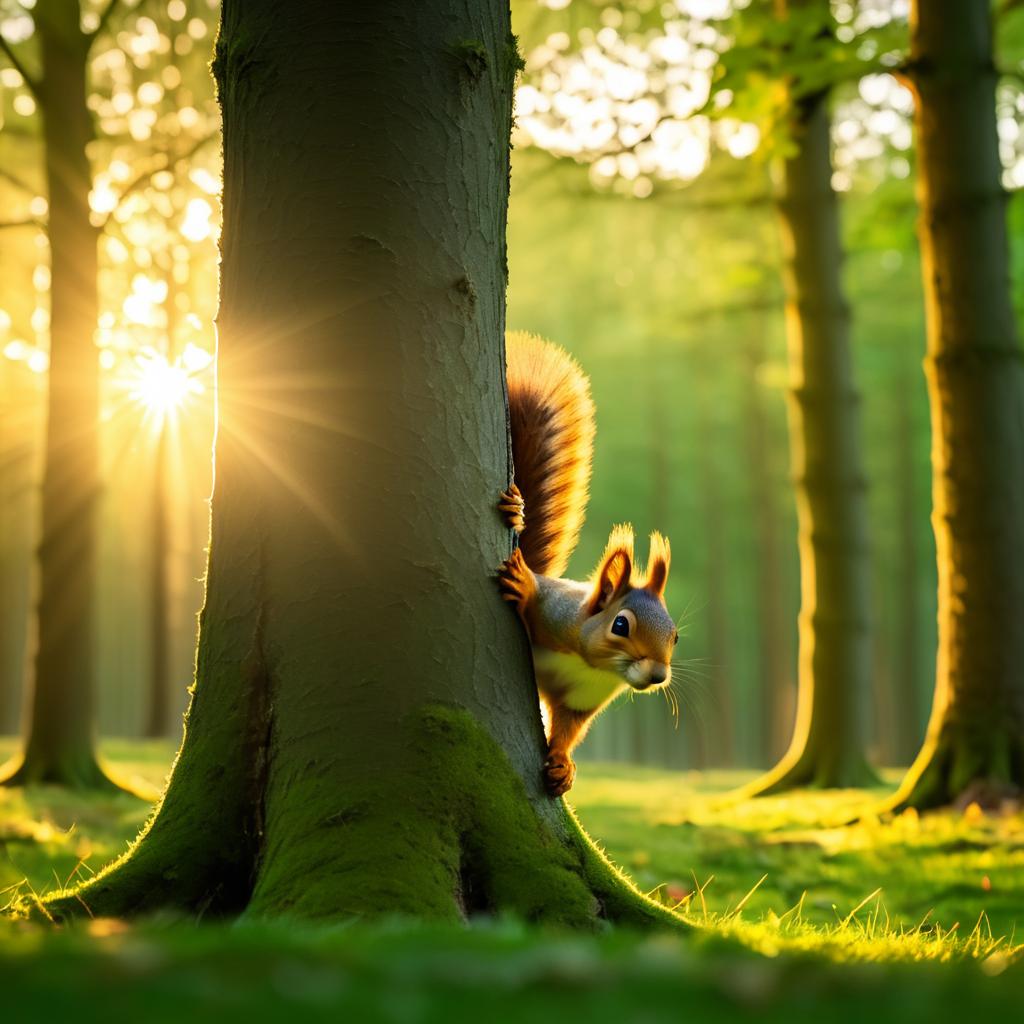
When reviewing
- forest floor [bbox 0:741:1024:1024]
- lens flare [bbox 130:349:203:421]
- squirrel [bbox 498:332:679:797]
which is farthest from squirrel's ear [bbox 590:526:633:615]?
lens flare [bbox 130:349:203:421]

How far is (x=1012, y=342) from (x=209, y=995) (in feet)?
21.5

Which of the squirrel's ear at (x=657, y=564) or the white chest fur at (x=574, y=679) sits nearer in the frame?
the white chest fur at (x=574, y=679)

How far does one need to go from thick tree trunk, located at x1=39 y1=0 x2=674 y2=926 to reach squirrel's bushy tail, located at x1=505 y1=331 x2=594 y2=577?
32.7 inches

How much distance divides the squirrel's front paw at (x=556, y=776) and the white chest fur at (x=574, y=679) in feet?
1.65

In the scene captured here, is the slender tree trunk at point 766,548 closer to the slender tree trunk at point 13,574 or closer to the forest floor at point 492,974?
the slender tree trunk at point 13,574

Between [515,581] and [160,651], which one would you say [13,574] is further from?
[515,581]

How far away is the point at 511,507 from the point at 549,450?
87 centimetres

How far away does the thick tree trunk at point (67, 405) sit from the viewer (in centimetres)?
861

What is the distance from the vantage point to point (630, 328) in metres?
22.3

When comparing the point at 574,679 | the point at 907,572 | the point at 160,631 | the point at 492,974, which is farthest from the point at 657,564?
the point at 907,572

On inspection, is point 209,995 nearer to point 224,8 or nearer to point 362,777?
point 362,777

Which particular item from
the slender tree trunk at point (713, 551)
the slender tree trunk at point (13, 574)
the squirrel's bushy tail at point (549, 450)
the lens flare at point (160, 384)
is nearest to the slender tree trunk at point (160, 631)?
the slender tree trunk at point (13, 574)

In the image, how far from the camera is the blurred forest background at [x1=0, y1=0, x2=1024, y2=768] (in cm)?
956

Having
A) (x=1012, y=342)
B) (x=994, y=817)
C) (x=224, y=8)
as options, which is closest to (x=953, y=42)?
(x=1012, y=342)
